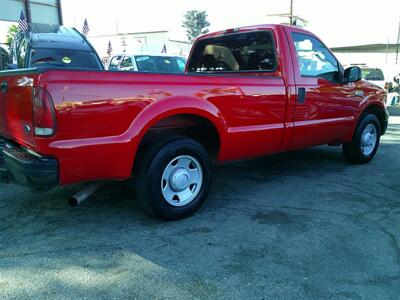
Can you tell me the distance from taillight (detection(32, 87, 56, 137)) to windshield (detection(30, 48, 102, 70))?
5.23m

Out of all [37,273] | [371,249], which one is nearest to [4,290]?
[37,273]

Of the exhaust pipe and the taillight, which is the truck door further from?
the taillight

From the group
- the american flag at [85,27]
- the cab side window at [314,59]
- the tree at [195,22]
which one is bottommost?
the cab side window at [314,59]

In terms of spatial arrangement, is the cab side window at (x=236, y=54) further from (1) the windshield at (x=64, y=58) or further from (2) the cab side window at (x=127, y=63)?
(2) the cab side window at (x=127, y=63)

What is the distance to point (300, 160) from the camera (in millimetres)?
6207

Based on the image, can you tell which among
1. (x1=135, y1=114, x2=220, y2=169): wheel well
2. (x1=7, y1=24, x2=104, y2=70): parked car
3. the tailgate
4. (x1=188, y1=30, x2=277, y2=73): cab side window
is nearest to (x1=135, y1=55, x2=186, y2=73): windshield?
(x1=7, y1=24, x2=104, y2=70): parked car

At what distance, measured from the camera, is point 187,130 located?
13.6 feet

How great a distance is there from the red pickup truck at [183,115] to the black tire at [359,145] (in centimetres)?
2

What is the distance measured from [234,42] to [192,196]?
2.14 meters

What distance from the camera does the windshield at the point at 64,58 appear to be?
25.9 ft

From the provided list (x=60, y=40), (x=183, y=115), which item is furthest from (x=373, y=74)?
(x=183, y=115)

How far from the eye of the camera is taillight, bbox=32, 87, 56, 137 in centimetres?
279

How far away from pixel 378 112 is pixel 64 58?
5996mm

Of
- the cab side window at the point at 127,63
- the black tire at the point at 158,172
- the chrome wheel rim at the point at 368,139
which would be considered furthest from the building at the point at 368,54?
the black tire at the point at 158,172
